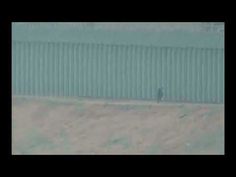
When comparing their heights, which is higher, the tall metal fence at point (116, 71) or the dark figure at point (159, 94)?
the tall metal fence at point (116, 71)

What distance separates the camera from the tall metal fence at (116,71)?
7.43 meters

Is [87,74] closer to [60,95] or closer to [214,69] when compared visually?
[60,95]

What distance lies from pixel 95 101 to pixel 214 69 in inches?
55.4

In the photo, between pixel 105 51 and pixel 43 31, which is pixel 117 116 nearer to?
pixel 105 51

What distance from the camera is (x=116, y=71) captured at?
294 inches

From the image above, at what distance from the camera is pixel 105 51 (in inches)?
295

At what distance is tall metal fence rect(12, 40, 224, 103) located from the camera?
743 cm

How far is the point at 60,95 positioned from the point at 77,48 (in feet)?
1.90

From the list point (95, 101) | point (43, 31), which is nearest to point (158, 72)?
point (95, 101)

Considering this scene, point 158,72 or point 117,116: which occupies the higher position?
point 158,72

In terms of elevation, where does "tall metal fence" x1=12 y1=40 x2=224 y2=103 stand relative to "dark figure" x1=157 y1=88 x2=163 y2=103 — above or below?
above

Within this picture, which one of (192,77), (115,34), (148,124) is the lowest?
(148,124)

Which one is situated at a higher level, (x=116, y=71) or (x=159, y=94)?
(x=116, y=71)

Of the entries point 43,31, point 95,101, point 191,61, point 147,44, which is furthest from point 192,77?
point 43,31
